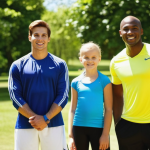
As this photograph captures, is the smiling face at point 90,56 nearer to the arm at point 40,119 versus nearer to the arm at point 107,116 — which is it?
the arm at point 107,116

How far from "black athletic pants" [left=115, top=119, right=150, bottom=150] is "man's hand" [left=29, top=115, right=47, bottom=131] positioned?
0.85 meters

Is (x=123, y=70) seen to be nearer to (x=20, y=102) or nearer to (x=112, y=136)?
(x=20, y=102)

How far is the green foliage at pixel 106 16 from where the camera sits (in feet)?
58.4

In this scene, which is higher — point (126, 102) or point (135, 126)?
point (126, 102)

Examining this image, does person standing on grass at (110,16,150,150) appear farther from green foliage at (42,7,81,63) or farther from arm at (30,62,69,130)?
green foliage at (42,7,81,63)

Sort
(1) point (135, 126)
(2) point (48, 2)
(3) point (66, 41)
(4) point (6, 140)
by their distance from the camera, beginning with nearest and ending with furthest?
(1) point (135, 126), (4) point (6, 140), (2) point (48, 2), (3) point (66, 41)

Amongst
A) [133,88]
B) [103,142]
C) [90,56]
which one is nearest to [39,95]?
[90,56]

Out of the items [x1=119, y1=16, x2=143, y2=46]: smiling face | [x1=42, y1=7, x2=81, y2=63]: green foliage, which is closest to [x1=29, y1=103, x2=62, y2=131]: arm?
[x1=119, y1=16, x2=143, y2=46]: smiling face

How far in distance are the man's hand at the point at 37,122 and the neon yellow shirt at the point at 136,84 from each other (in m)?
0.91

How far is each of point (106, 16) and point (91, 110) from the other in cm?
1596

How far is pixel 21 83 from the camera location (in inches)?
164

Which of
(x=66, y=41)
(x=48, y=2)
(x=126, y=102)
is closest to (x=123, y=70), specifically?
(x=126, y=102)

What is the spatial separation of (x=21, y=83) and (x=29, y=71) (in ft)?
0.60

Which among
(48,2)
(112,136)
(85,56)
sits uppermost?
(48,2)
